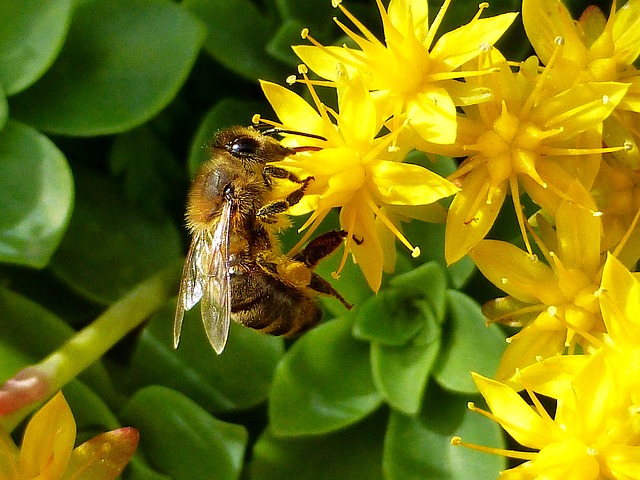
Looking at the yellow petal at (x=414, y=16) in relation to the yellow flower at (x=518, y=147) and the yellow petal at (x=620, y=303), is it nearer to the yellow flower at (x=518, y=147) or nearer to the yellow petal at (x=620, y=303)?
the yellow flower at (x=518, y=147)

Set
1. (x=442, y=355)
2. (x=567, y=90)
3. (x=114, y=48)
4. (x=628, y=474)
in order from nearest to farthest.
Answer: (x=628, y=474) < (x=567, y=90) < (x=442, y=355) < (x=114, y=48)

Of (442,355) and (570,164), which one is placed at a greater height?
(570,164)

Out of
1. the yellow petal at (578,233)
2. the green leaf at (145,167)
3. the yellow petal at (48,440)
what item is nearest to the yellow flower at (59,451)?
the yellow petal at (48,440)

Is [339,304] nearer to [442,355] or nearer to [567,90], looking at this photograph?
[442,355]

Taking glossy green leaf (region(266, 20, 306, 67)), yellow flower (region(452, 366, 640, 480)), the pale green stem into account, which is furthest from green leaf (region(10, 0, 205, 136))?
yellow flower (region(452, 366, 640, 480))

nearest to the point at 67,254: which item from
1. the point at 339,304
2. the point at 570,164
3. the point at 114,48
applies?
the point at 114,48

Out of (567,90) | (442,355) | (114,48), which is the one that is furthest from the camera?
(114,48)

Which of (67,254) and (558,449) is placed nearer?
(558,449)
